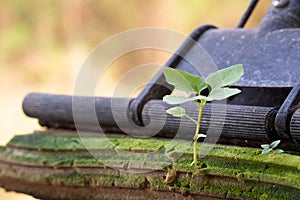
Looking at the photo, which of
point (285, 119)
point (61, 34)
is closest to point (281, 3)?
point (285, 119)

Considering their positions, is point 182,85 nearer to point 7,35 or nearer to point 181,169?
point 181,169

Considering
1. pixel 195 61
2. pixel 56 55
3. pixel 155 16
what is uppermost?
pixel 195 61

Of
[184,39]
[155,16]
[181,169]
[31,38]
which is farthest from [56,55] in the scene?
[181,169]

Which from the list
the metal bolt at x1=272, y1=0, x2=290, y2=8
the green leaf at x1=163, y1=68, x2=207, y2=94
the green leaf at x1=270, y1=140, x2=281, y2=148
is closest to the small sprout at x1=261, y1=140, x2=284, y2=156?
the green leaf at x1=270, y1=140, x2=281, y2=148

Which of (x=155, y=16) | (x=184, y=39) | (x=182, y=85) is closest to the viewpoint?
(x=182, y=85)

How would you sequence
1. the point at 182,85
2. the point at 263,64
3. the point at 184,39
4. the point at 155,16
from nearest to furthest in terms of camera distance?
the point at 182,85
the point at 263,64
the point at 184,39
the point at 155,16

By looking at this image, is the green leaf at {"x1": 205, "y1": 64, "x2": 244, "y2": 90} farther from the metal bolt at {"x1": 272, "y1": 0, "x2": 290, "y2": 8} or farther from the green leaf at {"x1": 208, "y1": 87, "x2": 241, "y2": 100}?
the metal bolt at {"x1": 272, "y1": 0, "x2": 290, "y2": 8}
